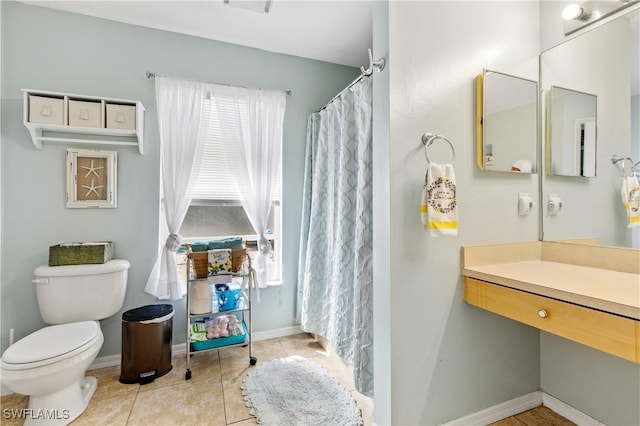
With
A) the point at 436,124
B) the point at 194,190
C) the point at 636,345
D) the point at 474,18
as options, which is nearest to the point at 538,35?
the point at 474,18

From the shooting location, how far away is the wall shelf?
→ 1.80 metres

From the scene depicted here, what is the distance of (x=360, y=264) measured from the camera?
1.61 m

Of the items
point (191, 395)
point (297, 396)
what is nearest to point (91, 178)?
point (191, 395)

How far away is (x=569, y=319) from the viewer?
1054mm

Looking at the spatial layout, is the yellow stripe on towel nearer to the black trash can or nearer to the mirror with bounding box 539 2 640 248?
the mirror with bounding box 539 2 640 248

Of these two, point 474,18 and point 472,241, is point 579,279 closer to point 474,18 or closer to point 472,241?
point 472,241

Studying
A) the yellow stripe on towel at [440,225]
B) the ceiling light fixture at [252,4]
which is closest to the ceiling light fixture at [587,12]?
the yellow stripe on towel at [440,225]

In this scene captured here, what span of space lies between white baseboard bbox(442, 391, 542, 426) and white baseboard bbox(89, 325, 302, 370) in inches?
57.9

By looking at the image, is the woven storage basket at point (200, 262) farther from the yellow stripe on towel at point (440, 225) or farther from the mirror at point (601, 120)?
the mirror at point (601, 120)

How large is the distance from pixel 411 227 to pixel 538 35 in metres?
1.41

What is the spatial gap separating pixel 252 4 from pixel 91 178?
5.31 feet

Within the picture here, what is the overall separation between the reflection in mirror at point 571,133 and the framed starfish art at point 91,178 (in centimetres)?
280

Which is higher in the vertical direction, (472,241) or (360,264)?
(472,241)

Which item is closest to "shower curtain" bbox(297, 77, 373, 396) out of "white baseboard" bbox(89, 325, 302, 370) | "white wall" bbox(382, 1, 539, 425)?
"white baseboard" bbox(89, 325, 302, 370)
